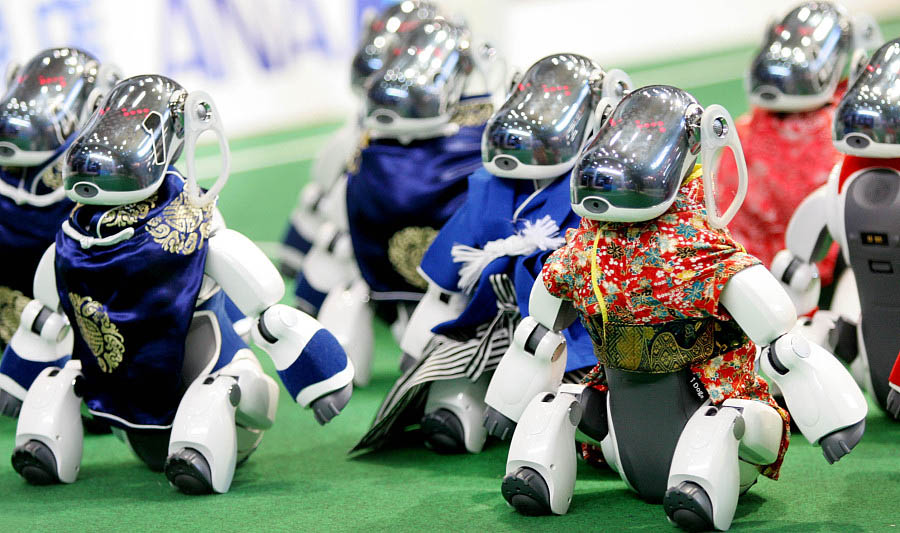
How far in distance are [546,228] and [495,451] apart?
601mm

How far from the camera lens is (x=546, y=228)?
3.24 metres

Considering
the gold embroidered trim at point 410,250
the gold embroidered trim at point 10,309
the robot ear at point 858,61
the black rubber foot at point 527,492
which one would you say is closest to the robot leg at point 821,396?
the black rubber foot at point 527,492

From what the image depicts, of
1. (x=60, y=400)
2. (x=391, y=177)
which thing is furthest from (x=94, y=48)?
(x=60, y=400)

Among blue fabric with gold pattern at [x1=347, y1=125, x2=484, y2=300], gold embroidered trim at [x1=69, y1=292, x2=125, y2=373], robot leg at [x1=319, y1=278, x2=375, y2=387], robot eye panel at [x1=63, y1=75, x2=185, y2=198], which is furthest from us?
robot leg at [x1=319, y1=278, x2=375, y2=387]

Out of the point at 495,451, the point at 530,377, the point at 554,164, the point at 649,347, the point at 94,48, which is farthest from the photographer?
the point at 94,48

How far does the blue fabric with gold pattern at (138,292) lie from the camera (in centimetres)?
303

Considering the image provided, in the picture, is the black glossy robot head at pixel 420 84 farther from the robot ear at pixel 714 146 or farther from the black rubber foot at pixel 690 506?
the black rubber foot at pixel 690 506

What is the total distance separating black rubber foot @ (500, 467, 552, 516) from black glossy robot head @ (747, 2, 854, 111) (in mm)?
1698

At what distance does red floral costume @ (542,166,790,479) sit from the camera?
8.76ft

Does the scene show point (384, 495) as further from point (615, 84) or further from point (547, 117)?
point (615, 84)

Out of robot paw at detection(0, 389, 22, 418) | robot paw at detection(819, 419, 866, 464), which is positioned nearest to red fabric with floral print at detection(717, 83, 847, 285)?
robot paw at detection(819, 419, 866, 464)

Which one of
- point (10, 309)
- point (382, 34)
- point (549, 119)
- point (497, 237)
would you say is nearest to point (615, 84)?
point (549, 119)

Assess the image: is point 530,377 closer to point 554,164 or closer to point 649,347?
point 649,347

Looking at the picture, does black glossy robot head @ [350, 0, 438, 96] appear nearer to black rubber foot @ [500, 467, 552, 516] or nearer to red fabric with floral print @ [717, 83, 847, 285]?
red fabric with floral print @ [717, 83, 847, 285]
